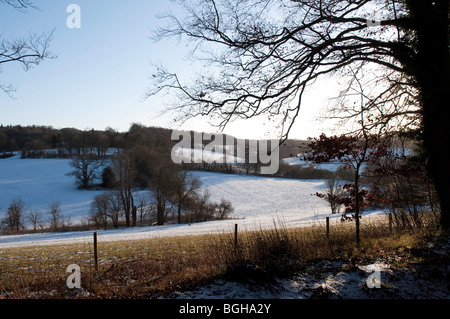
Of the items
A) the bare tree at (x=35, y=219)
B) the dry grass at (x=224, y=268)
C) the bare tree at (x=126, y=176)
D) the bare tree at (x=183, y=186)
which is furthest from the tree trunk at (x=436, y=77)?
the bare tree at (x=35, y=219)

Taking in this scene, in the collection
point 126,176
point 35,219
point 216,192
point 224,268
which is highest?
point 224,268

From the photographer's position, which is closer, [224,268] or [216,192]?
[224,268]

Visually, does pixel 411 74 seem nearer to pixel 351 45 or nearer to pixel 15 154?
pixel 351 45

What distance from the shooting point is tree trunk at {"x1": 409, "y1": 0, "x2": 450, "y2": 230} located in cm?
655

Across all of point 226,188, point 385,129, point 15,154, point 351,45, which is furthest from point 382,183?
point 15,154

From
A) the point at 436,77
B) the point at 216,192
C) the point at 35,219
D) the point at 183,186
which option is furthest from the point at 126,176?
the point at 436,77

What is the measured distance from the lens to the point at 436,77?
21.6 feet

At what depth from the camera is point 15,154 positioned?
86.3 m

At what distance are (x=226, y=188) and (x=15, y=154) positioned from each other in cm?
7310

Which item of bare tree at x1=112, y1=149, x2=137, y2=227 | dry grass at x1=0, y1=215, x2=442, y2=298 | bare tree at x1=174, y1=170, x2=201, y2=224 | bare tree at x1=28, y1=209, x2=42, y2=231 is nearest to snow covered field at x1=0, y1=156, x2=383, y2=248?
bare tree at x1=28, y1=209, x2=42, y2=231

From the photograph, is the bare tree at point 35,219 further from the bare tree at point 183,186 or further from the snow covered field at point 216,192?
the bare tree at point 183,186

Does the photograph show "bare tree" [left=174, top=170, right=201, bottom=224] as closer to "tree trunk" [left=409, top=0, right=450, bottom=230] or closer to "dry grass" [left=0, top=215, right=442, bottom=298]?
"dry grass" [left=0, top=215, right=442, bottom=298]

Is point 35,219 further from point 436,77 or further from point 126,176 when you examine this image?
point 436,77

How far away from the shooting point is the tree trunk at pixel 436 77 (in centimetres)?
655
